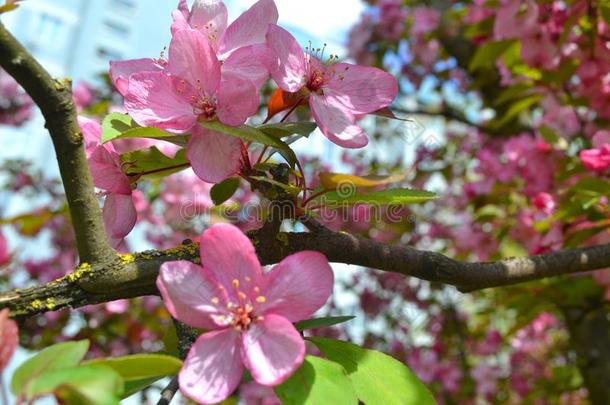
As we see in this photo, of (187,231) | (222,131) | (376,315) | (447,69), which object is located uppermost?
(447,69)

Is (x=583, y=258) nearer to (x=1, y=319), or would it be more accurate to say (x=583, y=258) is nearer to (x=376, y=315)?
(x=1, y=319)

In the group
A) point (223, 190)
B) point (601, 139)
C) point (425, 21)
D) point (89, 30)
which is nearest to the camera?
point (223, 190)

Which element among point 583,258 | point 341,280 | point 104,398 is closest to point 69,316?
point 341,280

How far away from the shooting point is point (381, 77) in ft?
2.20

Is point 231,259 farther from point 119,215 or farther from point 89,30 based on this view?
point 89,30

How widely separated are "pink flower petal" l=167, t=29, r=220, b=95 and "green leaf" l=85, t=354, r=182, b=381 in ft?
0.89

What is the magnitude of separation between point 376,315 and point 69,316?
1.50 metres

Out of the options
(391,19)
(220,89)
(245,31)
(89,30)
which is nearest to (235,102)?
(220,89)

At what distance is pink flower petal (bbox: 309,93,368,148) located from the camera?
63cm

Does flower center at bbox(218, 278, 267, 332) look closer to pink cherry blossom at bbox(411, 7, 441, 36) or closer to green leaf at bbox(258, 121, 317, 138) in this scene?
green leaf at bbox(258, 121, 317, 138)

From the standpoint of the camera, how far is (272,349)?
50cm

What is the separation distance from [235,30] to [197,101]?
0.12m

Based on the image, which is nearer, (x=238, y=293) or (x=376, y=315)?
(x=238, y=293)

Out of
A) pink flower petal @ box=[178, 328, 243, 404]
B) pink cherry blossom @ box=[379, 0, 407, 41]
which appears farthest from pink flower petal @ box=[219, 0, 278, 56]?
pink cherry blossom @ box=[379, 0, 407, 41]
